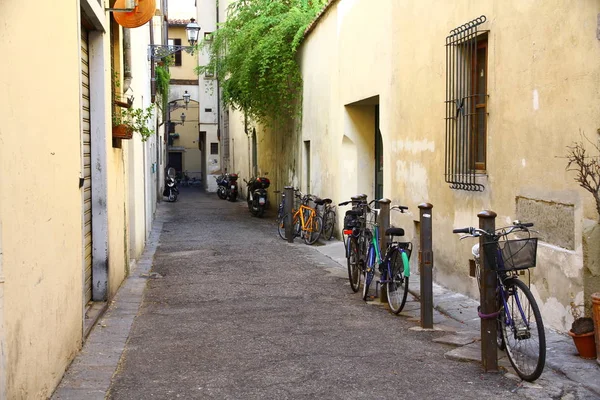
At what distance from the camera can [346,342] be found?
6.23 meters

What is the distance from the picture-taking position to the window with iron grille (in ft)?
26.1

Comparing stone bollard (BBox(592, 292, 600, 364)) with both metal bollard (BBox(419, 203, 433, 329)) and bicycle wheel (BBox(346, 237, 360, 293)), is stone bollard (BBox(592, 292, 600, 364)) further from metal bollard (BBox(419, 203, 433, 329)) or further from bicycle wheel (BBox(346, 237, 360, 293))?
bicycle wheel (BBox(346, 237, 360, 293))

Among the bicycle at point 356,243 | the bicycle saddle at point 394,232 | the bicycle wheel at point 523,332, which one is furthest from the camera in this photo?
the bicycle at point 356,243

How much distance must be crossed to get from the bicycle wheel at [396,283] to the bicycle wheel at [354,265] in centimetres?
100

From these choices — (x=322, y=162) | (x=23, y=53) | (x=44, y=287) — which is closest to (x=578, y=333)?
(x=44, y=287)

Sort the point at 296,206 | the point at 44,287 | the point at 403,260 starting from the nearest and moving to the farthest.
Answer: the point at 44,287
the point at 403,260
the point at 296,206

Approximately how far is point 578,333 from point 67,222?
368cm

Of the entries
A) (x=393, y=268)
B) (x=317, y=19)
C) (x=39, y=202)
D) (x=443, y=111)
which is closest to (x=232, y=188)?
(x=317, y=19)

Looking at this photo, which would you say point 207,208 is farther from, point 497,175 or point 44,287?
point 44,287

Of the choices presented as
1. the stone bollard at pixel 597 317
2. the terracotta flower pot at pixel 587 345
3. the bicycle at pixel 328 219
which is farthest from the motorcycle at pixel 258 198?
the stone bollard at pixel 597 317

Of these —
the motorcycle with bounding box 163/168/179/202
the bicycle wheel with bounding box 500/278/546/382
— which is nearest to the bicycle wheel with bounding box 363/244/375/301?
the bicycle wheel with bounding box 500/278/546/382

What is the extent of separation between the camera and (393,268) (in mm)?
7633

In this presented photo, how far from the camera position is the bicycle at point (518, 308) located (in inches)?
193

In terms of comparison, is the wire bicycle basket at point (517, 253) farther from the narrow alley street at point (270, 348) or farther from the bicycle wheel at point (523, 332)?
the narrow alley street at point (270, 348)
